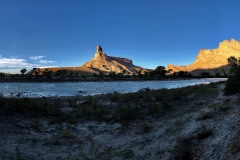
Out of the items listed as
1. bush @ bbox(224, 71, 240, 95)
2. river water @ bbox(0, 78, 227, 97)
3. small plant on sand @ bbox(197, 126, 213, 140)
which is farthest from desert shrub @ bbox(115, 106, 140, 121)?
river water @ bbox(0, 78, 227, 97)

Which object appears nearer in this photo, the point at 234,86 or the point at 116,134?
the point at 116,134

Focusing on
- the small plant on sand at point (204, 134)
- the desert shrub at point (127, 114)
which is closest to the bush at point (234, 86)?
the desert shrub at point (127, 114)

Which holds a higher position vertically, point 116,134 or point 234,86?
point 234,86

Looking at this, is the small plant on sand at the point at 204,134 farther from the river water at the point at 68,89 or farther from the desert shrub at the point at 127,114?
the river water at the point at 68,89

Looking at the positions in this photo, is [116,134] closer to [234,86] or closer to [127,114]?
[127,114]

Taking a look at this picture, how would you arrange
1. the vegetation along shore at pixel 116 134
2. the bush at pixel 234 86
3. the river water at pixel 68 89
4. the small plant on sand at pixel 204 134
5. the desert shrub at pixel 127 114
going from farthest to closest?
the river water at pixel 68 89
the bush at pixel 234 86
the desert shrub at pixel 127 114
the small plant on sand at pixel 204 134
the vegetation along shore at pixel 116 134

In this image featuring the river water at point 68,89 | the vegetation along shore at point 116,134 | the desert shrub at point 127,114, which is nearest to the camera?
the vegetation along shore at point 116,134

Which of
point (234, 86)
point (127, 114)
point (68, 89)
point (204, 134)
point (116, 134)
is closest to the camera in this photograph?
point (204, 134)

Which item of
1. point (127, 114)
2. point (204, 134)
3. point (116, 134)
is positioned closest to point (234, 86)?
point (127, 114)

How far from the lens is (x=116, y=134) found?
15.8 meters

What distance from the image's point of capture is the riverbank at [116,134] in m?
10.8

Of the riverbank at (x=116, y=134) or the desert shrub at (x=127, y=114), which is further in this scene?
the desert shrub at (x=127, y=114)

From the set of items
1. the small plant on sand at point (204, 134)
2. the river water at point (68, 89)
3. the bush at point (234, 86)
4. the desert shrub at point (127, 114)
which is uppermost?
the bush at point (234, 86)

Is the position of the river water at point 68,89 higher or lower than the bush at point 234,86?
lower
